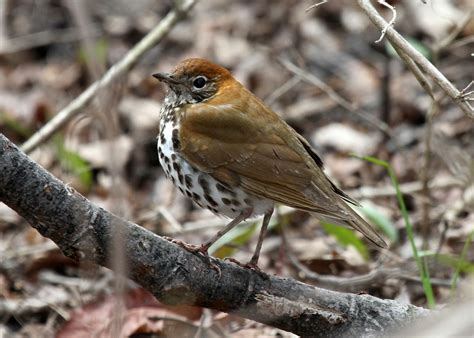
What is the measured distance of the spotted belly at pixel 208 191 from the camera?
14.2 feet

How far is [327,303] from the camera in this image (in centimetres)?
399

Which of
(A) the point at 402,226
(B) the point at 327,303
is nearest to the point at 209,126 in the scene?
(B) the point at 327,303

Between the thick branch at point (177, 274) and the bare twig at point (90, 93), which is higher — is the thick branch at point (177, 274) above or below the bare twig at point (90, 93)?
below

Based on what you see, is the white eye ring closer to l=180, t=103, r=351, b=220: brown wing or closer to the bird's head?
the bird's head

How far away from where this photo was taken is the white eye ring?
4809 millimetres

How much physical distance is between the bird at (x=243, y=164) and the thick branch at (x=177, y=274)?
0.77ft

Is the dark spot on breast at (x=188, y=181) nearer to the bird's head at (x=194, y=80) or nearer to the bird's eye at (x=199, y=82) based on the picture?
the bird's head at (x=194, y=80)

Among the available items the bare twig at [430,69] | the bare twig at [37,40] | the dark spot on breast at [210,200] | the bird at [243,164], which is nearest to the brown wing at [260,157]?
the bird at [243,164]

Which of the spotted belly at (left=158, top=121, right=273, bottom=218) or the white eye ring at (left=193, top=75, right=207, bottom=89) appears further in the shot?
the white eye ring at (left=193, top=75, right=207, bottom=89)

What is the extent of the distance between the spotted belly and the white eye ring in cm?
53

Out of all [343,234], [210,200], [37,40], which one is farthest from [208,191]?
[37,40]

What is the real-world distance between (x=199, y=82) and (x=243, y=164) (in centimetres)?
67

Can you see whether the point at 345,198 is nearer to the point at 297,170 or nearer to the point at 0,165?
the point at 297,170

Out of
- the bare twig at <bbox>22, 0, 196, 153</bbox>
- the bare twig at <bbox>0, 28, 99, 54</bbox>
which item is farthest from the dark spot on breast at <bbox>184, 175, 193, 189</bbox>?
the bare twig at <bbox>0, 28, 99, 54</bbox>
